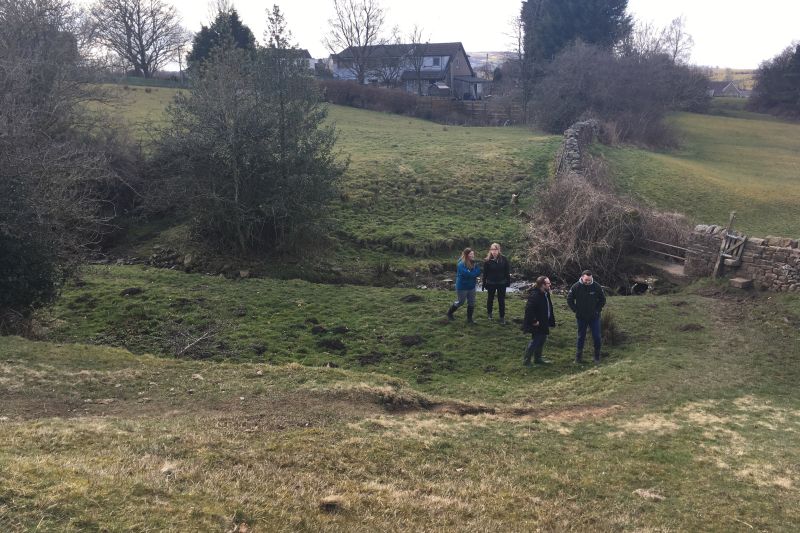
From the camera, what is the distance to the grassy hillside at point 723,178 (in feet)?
90.5

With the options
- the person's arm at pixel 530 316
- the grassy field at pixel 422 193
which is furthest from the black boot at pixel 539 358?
the grassy field at pixel 422 193

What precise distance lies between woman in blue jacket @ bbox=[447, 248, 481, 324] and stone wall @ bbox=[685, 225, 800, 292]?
27.7 feet

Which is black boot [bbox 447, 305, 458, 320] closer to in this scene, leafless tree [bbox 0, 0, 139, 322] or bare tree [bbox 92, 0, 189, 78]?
leafless tree [bbox 0, 0, 139, 322]

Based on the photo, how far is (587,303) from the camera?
13.8m

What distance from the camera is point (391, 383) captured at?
1218cm

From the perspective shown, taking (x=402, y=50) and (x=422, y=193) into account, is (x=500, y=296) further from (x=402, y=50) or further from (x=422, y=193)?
(x=402, y=50)

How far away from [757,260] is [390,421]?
44.7 feet

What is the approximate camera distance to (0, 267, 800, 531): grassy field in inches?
269

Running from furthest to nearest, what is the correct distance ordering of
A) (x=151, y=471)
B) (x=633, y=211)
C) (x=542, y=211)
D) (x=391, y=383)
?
(x=542, y=211) < (x=633, y=211) < (x=391, y=383) < (x=151, y=471)

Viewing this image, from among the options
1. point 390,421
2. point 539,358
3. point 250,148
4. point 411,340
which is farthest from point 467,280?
point 250,148

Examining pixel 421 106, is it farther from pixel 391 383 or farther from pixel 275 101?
pixel 391 383

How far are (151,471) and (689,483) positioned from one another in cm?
693

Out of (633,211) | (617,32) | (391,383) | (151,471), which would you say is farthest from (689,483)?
(617,32)

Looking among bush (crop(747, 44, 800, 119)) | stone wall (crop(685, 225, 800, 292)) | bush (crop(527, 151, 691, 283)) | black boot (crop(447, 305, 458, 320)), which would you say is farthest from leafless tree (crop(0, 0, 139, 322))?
bush (crop(747, 44, 800, 119))
